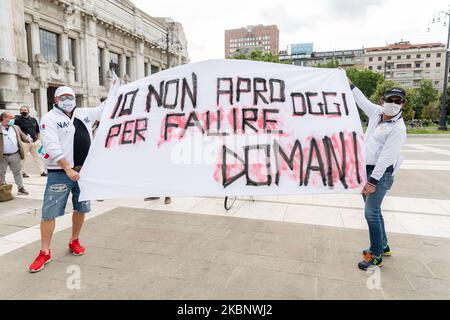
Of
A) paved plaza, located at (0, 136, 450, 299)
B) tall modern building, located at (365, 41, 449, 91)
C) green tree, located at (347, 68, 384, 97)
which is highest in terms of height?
tall modern building, located at (365, 41, 449, 91)

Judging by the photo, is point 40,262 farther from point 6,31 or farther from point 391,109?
point 6,31

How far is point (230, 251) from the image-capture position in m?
3.79

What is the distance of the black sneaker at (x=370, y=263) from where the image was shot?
3.30 metres

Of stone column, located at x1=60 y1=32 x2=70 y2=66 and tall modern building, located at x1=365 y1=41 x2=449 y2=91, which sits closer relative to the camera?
stone column, located at x1=60 y1=32 x2=70 y2=66

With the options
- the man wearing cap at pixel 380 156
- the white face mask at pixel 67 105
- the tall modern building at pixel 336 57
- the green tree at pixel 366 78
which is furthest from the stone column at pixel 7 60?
the tall modern building at pixel 336 57

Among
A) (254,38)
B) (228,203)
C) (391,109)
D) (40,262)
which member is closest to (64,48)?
(228,203)

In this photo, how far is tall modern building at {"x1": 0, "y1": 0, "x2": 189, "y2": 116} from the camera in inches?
791

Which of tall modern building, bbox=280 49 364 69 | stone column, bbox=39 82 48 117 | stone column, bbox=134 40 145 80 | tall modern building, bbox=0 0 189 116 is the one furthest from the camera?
tall modern building, bbox=280 49 364 69

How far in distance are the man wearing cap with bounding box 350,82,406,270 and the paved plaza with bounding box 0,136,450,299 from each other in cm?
29

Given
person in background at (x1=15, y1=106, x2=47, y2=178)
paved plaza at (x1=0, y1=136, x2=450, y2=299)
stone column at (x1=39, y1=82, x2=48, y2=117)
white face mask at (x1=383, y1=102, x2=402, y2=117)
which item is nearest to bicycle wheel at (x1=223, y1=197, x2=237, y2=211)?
paved plaza at (x1=0, y1=136, x2=450, y2=299)

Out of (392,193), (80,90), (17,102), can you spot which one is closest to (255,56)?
(80,90)

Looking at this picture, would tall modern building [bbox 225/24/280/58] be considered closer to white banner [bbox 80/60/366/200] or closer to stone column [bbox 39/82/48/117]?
stone column [bbox 39/82/48/117]

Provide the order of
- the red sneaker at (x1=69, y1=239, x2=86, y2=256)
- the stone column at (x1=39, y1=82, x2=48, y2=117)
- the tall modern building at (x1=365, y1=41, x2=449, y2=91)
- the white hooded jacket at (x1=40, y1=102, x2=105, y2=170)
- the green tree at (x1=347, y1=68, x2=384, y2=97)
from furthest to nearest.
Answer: the tall modern building at (x1=365, y1=41, x2=449, y2=91)
the green tree at (x1=347, y1=68, x2=384, y2=97)
the stone column at (x1=39, y1=82, x2=48, y2=117)
the red sneaker at (x1=69, y1=239, x2=86, y2=256)
the white hooded jacket at (x1=40, y1=102, x2=105, y2=170)
